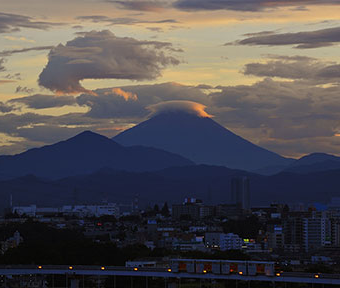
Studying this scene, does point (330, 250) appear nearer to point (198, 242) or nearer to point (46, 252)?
point (198, 242)

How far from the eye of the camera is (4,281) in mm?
113250

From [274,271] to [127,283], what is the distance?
2205 cm

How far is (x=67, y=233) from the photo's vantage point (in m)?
197

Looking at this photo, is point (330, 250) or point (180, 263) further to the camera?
point (330, 250)

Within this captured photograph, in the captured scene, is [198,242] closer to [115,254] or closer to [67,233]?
[67,233]

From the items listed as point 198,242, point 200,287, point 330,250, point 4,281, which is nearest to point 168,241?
point 198,242

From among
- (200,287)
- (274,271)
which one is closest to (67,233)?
(200,287)

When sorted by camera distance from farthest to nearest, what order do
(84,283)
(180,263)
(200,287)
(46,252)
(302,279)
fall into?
(46,252) < (84,283) < (200,287) < (180,263) < (302,279)

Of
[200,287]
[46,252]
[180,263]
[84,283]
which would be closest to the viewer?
[180,263]

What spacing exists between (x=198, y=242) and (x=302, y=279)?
10620 cm

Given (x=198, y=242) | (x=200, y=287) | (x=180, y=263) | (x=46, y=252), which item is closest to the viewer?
(x=180, y=263)

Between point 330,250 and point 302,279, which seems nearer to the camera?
point 302,279

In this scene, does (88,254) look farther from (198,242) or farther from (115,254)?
(198,242)

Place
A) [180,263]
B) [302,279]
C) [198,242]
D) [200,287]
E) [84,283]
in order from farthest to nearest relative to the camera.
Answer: [198,242]
[84,283]
[200,287]
[180,263]
[302,279]
